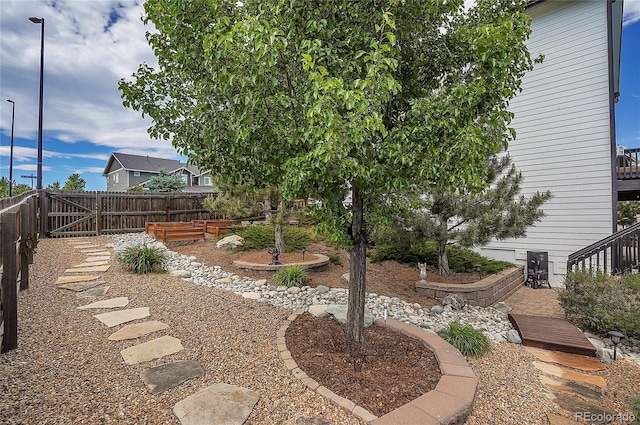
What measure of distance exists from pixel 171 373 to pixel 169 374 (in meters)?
0.02

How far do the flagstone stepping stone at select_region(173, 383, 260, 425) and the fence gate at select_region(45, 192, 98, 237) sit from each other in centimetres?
1124

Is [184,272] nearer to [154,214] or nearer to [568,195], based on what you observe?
[154,214]

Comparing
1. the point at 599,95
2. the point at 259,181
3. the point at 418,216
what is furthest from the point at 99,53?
the point at 599,95

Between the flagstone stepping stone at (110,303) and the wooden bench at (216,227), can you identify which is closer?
the flagstone stepping stone at (110,303)

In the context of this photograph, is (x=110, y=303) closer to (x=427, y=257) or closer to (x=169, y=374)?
(x=169, y=374)

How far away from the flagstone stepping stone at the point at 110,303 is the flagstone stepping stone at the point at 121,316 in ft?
0.92

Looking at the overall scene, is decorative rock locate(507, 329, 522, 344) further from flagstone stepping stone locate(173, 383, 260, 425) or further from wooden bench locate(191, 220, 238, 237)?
wooden bench locate(191, 220, 238, 237)

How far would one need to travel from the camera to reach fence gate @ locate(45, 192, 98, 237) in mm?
10286

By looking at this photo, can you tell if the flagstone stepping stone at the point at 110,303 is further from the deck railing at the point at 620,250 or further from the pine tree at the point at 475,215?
the deck railing at the point at 620,250

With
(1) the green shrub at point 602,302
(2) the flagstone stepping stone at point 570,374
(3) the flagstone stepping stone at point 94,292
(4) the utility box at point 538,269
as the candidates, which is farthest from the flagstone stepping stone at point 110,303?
(4) the utility box at point 538,269

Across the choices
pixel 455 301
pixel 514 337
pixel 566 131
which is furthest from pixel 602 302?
pixel 566 131

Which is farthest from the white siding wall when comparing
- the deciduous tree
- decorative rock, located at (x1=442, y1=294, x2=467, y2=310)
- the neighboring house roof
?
the neighboring house roof

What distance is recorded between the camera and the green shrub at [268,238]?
824 centimetres

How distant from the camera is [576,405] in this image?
278cm
